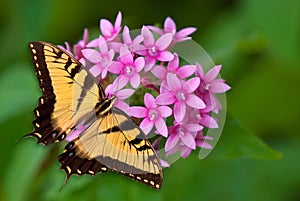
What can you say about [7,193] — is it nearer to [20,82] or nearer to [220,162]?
[20,82]

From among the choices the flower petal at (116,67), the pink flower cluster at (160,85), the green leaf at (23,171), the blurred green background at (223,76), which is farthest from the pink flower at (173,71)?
the green leaf at (23,171)

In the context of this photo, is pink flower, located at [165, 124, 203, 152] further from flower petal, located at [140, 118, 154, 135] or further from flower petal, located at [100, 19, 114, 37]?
flower petal, located at [100, 19, 114, 37]

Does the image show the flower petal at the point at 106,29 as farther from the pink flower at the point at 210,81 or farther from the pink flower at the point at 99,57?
the pink flower at the point at 210,81

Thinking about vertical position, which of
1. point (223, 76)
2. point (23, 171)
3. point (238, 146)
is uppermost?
point (238, 146)

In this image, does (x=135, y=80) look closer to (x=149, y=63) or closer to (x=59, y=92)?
(x=149, y=63)

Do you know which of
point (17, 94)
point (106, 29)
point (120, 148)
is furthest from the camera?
point (17, 94)

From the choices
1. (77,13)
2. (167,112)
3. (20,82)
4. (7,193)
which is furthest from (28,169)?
(77,13)

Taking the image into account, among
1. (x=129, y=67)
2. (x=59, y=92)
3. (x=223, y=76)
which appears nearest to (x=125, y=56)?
(x=129, y=67)
